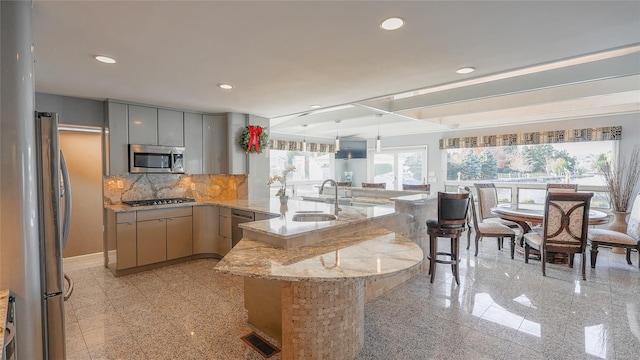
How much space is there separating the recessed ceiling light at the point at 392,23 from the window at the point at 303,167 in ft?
18.2

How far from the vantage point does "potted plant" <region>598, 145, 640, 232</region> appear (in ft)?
15.0

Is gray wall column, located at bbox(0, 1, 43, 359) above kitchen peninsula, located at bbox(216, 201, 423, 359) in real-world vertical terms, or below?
above

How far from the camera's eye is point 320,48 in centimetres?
224

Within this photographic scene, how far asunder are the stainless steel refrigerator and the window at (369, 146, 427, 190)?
24.2ft

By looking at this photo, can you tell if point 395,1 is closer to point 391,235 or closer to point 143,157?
point 391,235

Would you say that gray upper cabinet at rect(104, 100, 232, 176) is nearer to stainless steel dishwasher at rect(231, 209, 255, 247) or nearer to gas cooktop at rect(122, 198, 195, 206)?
gas cooktop at rect(122, 198, 195, 206)

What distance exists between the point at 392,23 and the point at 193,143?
3664mm

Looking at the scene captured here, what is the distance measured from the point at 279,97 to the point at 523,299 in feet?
11.5

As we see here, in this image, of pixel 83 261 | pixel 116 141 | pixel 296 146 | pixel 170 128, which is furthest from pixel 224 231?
pixel 296 146

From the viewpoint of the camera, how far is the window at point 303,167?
25.1 ft

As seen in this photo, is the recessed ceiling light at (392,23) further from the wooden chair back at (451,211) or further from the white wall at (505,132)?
the white wall at (505,132)

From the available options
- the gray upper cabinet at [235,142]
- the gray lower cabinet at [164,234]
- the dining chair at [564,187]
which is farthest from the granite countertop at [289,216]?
Answer: the dining chair at [564,187]

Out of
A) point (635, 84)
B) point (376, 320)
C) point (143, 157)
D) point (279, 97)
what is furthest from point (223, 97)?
point (635, 84)

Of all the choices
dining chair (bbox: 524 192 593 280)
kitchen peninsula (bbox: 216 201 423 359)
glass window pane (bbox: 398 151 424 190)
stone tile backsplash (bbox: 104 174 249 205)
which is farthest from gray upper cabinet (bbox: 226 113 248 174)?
glass window pane (bbox: 398 151 424 190)
